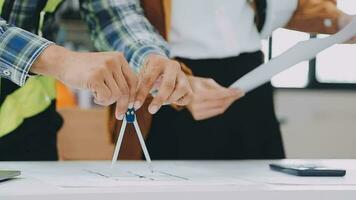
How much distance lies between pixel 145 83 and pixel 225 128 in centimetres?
40

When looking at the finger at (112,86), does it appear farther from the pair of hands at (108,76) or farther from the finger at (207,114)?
the finger at (207,114)

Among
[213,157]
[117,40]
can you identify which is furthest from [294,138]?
[117,40]

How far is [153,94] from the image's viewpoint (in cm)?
104

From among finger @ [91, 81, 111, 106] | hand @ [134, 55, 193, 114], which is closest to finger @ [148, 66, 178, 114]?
hand @ [134, 55, 193, 114]

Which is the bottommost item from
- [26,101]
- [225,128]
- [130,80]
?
[225,128]

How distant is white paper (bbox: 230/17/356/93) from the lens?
1.26 m

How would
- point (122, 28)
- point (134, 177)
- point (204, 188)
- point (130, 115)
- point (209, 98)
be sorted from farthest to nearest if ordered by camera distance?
point (209, 98) → point (122, 28) → point (130, 115) → point (134, 177) → point (204, 188)

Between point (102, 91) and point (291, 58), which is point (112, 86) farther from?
point (291, 58)

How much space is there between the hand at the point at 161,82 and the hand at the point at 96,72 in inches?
1.1

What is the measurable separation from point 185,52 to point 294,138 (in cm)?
35

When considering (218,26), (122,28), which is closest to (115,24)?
(122,28)

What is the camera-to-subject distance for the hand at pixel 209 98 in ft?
4.28

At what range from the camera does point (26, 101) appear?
1240 millimetres

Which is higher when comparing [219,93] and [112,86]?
[112,86]
